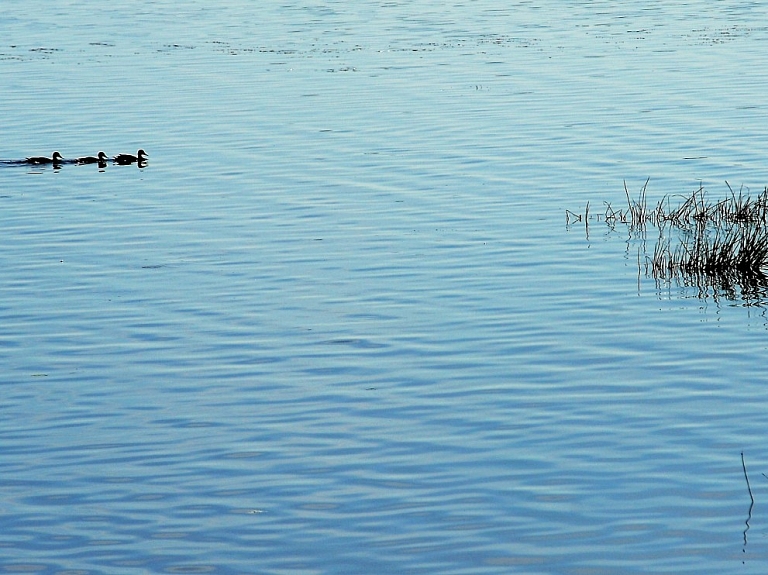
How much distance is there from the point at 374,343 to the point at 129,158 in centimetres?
1202

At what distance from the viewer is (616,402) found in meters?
11.8

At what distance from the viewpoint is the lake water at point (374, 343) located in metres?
9.41

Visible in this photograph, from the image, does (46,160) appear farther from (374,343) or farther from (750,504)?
(750,504)

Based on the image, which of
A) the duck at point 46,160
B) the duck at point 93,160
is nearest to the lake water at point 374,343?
the duck at point 46,160

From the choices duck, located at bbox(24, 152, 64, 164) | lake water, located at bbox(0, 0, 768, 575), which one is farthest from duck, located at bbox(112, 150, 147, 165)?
duck, located at bbox(24, 152, 64, 164)

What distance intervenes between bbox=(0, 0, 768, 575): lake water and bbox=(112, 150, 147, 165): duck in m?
0.36

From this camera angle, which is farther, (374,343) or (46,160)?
(46,160)

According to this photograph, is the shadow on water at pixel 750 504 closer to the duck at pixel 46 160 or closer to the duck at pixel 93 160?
the duck at pixel 93 160

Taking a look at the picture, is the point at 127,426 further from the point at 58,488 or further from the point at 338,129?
the point at 338,129

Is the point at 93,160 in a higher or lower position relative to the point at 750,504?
higher

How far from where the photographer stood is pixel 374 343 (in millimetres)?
13789

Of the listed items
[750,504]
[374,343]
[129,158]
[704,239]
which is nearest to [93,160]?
[129,158]

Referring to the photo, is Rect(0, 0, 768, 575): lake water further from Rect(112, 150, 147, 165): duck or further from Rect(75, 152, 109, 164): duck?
Rect(75, 152, 109, 164): duck

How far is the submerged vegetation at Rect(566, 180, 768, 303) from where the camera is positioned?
1597cm
